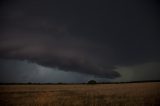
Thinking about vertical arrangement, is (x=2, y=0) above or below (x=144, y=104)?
above

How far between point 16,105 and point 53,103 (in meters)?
1.64

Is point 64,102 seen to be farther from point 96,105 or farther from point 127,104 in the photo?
point 127,104

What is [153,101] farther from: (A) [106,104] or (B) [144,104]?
(A) [106,104]

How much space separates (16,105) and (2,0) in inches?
230

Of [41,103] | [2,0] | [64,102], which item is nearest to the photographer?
[41,103]

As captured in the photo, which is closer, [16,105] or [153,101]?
[16,105]

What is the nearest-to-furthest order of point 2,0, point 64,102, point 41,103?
point 41,103, point 64,102, point 2,0

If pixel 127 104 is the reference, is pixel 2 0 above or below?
above

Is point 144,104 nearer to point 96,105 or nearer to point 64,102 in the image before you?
point 96,105

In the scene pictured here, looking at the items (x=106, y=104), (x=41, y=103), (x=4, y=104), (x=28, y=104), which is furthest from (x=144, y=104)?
(x=4, y=104)

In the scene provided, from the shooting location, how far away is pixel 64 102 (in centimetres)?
927

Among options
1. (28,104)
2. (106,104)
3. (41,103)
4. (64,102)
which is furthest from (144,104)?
(28,104)

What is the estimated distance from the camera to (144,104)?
9109mm

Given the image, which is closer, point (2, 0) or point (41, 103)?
point (41, 103)
